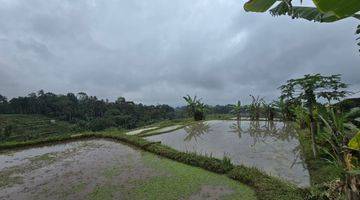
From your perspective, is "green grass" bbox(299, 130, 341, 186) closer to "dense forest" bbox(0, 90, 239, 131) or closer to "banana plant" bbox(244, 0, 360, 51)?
"banana plant" bbox(244, 0, 360, 51)

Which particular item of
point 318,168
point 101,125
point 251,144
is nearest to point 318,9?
point 318,168

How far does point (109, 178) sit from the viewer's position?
7.98 metres

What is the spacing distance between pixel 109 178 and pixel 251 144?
4.33 meters

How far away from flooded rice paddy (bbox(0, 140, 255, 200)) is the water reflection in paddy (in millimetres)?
1188

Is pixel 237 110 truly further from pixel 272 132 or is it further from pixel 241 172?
pixel 241 172

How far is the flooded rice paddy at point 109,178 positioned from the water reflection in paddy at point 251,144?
3.90ft

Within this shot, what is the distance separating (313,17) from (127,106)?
135 ft

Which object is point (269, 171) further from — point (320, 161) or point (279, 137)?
point (279, 137)

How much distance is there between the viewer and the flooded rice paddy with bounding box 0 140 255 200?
6.76 meters

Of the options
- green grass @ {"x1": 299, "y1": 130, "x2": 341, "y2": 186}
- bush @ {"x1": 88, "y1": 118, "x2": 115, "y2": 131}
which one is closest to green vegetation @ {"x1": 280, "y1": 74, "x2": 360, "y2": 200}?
green grass @ {"x1": 299, "y1": 130, "x2": 341, "y2": 186}

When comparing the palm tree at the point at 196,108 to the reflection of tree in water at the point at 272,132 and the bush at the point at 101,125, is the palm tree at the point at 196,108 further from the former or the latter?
the bush at the point at 101,125

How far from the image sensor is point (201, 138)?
479 inches

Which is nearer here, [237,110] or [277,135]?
[277,135]

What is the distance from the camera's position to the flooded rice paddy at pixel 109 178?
22.2ft
